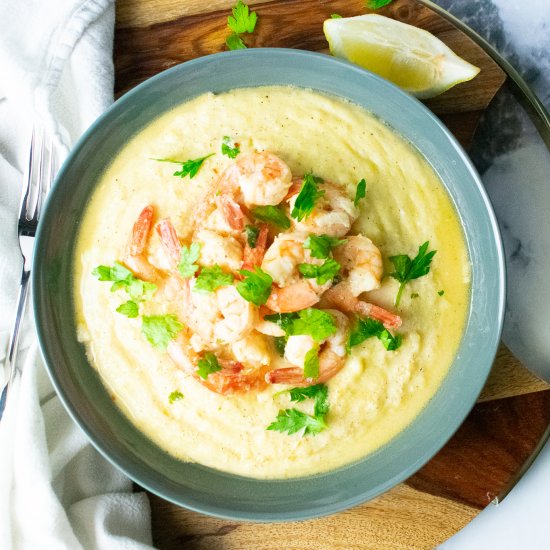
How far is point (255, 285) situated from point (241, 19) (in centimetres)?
124

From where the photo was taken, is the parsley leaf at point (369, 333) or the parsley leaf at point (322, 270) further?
the parsley leaf at point (369, 333)

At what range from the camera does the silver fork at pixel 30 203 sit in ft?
11.1

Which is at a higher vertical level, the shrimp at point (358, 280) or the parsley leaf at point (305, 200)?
the parsley leaf at point (305, 200)

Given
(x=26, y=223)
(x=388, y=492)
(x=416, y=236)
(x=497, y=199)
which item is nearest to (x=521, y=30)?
(x=497, y=199)

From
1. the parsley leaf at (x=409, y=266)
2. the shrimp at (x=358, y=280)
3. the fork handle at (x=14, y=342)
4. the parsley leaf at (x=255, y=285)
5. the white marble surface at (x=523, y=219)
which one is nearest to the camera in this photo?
the parsley leaf at (x=255, y=285)

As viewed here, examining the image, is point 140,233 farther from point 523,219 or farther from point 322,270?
point 523,219

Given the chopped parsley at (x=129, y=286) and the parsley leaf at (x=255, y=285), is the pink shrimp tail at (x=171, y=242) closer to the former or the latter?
the chopped parsley at (x=129, y=286)

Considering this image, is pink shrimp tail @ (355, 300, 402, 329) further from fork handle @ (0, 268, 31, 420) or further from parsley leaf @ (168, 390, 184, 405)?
fork handle @ (0, 268, 31, 420)

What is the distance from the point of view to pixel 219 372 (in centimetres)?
292

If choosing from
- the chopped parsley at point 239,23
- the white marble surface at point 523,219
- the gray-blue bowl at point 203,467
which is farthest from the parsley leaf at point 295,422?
the chopped parsley at point 239,23

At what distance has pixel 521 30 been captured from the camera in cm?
378

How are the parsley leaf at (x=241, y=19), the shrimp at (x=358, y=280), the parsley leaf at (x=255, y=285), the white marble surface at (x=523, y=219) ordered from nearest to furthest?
1. the parsley leaf at (x=255, y=285)
2. the shrimp at (x=358, y=280)
3. the parsley leaf at (x=241, y=19)
4. the white marble surface at (x=523, y=219)

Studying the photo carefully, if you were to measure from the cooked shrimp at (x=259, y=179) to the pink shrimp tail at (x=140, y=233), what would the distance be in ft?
1.17

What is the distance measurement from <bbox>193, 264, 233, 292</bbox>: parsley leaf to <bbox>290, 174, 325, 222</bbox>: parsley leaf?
0.36 meters
